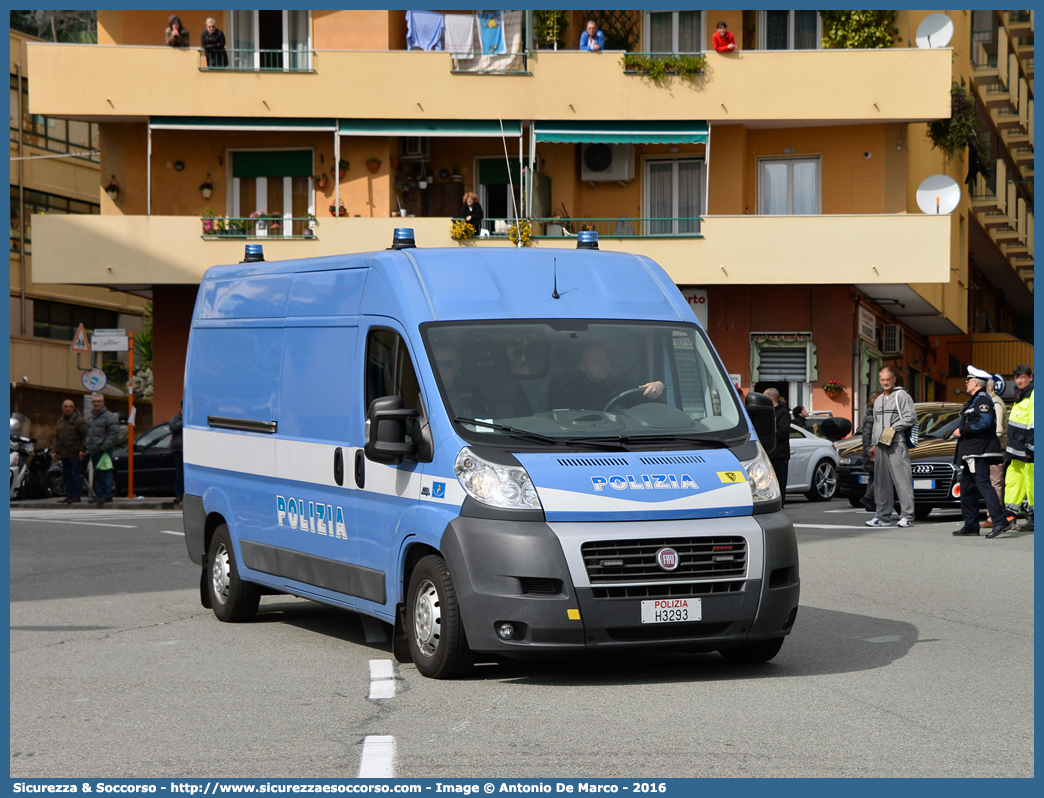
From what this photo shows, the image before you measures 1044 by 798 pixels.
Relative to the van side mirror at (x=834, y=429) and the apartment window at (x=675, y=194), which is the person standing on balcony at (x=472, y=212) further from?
the van side mirror at (x=834, y=429)

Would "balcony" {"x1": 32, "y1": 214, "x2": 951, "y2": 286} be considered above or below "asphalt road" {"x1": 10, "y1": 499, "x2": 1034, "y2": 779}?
above

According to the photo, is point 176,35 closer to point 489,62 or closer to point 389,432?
point 489,62

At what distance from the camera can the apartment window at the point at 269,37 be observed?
33.4 metres

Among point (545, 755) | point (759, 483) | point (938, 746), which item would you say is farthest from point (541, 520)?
point (938, 746)

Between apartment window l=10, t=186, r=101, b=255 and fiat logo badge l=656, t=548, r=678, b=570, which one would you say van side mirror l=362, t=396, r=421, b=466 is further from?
apartment window l=10, t=186, r=101, b=255

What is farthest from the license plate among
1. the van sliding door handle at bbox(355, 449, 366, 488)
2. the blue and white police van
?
the van sliding door handle at bbox(355, 449, 366, 488)

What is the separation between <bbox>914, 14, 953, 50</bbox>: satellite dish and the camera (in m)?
32.0

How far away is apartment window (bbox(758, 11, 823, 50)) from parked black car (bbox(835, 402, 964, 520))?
41.1ft

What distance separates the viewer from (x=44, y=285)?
52.2 metres

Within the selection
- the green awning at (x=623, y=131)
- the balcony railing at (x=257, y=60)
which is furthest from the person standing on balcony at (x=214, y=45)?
the green awning at (x=623, y=131)

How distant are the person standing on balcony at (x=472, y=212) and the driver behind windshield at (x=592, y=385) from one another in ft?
76.9

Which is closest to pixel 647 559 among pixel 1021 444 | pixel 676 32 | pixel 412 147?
pixel 1021 444

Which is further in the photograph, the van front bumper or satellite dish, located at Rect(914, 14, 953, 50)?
satellite dish, located at Rect(914, 14, 953, 50)

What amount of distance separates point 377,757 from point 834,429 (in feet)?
70.3
